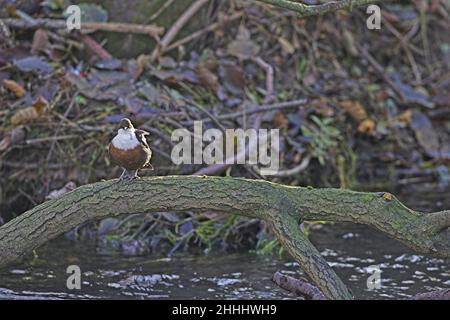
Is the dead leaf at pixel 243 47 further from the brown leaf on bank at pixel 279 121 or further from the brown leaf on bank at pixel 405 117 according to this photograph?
the brown leaf on bank at pixel 405 117

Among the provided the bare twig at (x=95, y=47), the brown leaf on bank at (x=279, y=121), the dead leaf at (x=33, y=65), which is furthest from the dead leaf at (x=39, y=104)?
the brown leaf on bank at (x=279, y=121)

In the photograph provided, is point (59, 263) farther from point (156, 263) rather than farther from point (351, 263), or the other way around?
point (351, 263)

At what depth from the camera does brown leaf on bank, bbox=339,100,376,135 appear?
324 inches

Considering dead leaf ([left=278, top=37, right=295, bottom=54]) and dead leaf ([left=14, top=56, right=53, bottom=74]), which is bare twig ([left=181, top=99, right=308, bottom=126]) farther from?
dead leaf ([left=14, top=56, right=53, bottom=74])

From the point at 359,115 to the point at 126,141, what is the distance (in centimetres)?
400

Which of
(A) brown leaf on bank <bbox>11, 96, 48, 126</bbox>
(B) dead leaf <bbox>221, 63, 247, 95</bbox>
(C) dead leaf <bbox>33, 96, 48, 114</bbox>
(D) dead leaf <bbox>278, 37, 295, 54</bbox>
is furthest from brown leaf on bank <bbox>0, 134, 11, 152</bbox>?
(D) dead leaf <bbox>278, 37, 295, 54</bbox>

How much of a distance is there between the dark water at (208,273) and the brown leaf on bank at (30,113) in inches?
38.2

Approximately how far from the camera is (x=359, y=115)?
27.1 ft

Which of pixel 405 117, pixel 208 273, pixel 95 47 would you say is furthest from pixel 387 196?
pixel 405 117

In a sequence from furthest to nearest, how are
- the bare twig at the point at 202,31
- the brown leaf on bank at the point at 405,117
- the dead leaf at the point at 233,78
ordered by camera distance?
the brown leaf on bank at the point at 405,117 < the bare twig at the point at 202,31 < the dead leaf at the point at 233,78

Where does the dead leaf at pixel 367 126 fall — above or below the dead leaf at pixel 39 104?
above

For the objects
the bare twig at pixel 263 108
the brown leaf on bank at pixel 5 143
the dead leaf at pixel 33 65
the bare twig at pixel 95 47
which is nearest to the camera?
the brown leaf on bank at pixel 5 143

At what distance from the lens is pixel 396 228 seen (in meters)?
4.14

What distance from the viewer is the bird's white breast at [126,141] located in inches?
184
